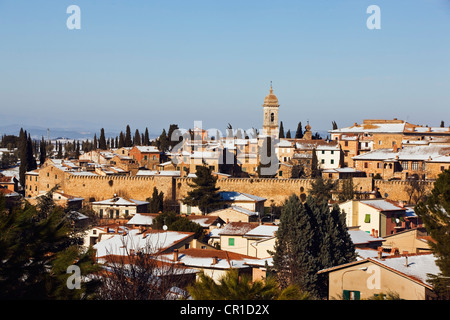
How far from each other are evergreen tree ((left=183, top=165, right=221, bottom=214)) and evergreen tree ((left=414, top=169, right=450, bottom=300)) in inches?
969

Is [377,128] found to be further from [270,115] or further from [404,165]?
[270,115]

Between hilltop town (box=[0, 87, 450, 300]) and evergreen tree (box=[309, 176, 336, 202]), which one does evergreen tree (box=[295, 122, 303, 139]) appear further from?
evergreen tree (box=[309, 176, 336, 202])

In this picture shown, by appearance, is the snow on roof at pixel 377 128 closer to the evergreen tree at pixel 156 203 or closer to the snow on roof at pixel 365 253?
the evergreen tree at pixel 156 203

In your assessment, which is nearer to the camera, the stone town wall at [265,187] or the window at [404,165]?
the stone town wall at [265,187]

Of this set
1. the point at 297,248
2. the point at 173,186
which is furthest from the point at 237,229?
the point at 173,186

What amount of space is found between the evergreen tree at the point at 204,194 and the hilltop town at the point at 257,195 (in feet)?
0.40

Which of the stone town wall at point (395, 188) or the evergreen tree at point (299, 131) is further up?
the evergreen tree at point (299, 131)

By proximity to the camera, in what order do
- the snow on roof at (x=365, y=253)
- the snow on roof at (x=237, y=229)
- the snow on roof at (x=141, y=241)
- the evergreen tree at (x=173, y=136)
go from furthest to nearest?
the evergreen tree at (x=173, y=136) < the snow on roof at (x=237, y=229) < the snow on roof at (x=141, y=241) < the snow on roof at (x=365, y=253)

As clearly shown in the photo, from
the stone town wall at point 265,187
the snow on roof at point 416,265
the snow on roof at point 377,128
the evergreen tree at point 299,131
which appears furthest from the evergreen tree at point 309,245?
the evergreen tree at point 299,131

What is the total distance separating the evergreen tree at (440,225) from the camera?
1123cm

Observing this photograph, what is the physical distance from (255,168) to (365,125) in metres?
13.1

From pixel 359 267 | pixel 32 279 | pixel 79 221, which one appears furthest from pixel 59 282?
pixel 79 221

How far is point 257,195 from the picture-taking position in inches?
1711

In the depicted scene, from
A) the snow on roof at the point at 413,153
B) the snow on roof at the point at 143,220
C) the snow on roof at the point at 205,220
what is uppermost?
the snow on roof at the point at 413,153
